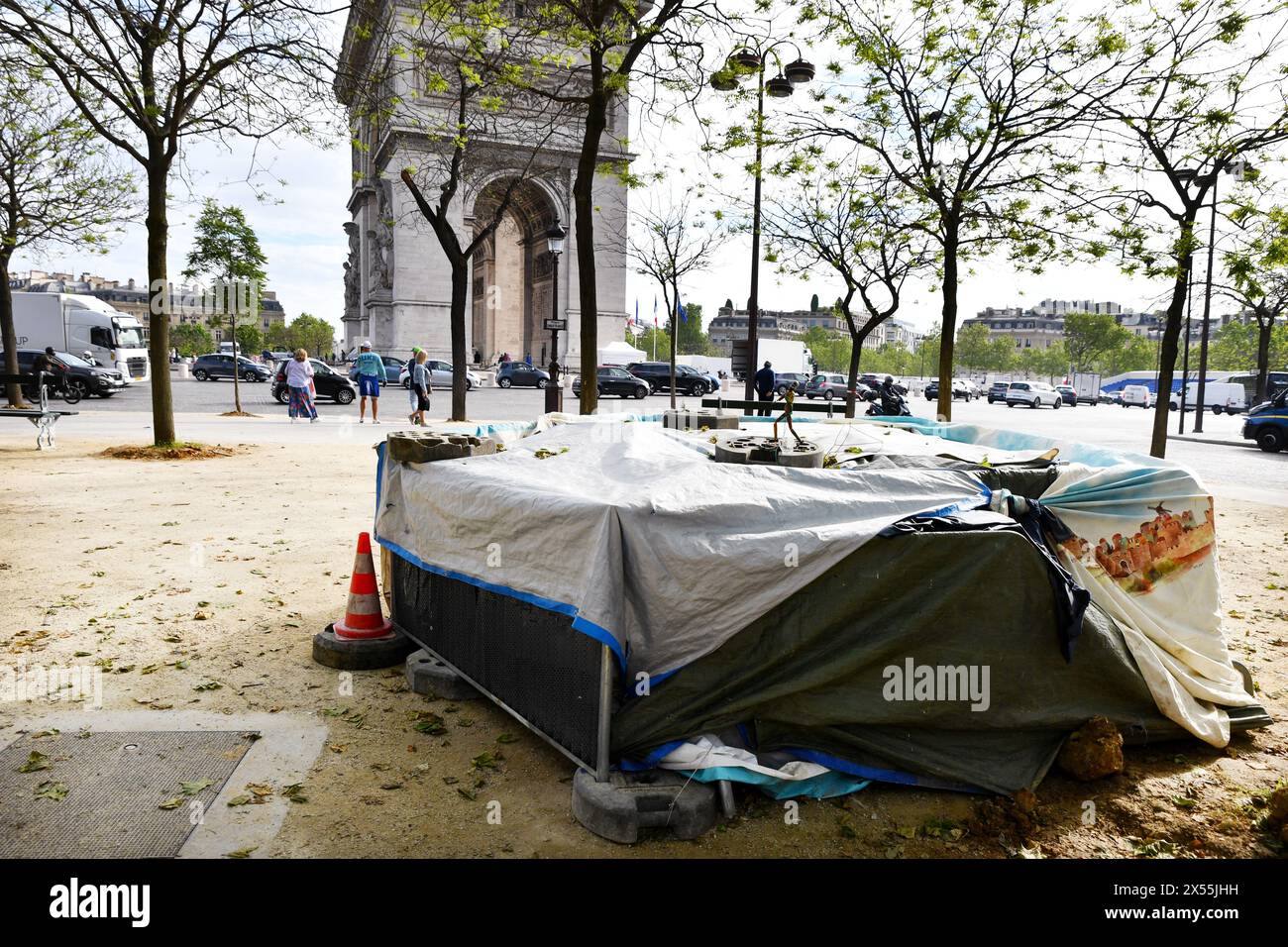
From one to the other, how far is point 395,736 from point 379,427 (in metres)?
17.7

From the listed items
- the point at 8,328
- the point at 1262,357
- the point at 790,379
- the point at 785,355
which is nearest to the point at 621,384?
the point at 790,379

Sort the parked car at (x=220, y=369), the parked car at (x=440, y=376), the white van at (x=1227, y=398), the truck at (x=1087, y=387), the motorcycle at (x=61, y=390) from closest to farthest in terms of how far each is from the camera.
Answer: the motorcycle at (x=61, y=390) → the parked car at (x=440, y=376) → the parked car at (x=220, y=369) → the white van at (x=1227, y=398) → the truck at (x=1087, y=387)

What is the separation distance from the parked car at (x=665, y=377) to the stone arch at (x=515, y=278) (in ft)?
35.6

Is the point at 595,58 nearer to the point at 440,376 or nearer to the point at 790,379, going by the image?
the point at 440,376

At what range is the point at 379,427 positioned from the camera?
21.1 meters

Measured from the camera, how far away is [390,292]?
48.5m

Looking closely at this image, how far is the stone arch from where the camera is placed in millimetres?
53719

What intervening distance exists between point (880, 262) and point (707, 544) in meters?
24.5

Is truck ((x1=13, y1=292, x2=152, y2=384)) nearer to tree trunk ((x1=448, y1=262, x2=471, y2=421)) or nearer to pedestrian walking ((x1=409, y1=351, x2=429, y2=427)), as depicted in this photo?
tree trunk ((x1=448, y1=262, x2=471, y2=421))

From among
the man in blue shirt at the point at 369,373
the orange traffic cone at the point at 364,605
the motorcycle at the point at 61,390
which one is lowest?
the orange traffic cone at the point at 364,605

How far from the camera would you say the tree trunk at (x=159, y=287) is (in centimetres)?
1370

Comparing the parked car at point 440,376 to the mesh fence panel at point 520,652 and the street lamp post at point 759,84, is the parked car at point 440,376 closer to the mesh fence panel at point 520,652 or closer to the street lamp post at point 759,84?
the street lamp post at point 759,84

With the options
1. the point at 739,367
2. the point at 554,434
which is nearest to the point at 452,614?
the point at 554,434


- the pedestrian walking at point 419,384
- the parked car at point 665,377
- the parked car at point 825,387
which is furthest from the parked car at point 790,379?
the pedestrian walking at point 419,384
